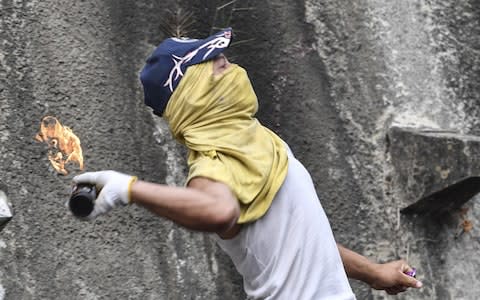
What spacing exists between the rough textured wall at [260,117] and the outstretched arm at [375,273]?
0.52 meters

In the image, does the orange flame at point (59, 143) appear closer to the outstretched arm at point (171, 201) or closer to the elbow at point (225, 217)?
the outstretched arm at point (171, 201)

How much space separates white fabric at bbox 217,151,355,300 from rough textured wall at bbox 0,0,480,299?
698mm

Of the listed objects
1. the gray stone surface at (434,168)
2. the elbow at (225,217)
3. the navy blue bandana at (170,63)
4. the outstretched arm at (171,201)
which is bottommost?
the gray stone surface at (434,168)

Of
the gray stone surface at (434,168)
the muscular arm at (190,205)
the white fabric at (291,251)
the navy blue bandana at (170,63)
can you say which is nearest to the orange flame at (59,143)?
the navy blue bandana at (170,63)

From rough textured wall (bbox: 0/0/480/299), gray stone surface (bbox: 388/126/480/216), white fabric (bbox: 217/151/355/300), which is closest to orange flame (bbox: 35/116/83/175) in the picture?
rough textured wall (bbox: 0/0/480/299)

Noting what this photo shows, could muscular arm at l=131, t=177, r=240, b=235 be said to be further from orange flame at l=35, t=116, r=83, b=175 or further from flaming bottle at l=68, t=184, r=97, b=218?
orange flame at l=35, t=116, r=83, b=175

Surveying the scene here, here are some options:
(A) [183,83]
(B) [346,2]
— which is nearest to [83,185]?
(A) [183,83]

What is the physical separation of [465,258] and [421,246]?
0.62 ft

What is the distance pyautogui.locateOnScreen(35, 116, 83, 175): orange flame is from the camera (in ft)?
13.3

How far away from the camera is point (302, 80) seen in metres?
4.53

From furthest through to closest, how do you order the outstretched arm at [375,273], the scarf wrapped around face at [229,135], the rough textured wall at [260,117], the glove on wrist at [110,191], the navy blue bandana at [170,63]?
the rough textured wall at [260,117], the outstretched arm at [375,273], the navy blue bandana at [170,63], the scarf wrapped around face at [229,135], the glove on wrist at [110,191]

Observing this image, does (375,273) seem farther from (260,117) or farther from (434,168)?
(260,117)

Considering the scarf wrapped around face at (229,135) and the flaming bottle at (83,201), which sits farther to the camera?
the scarf wrapped around face at (229,135)

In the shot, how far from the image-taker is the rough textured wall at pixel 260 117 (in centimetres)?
401
